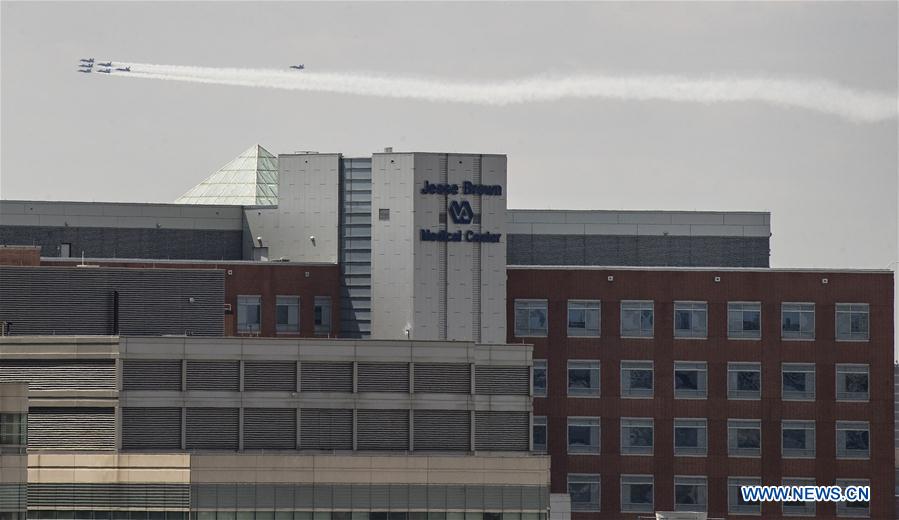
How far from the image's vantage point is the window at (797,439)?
563 ft

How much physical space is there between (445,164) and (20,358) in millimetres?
Result: 49130

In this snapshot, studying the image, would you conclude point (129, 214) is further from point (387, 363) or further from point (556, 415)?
point (387, 363)

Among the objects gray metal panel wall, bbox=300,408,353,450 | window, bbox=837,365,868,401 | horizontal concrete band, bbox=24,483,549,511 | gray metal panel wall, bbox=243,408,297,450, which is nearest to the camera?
horizontal concrete band, bbox=24,483,549,511

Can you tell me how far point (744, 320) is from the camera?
173 metres

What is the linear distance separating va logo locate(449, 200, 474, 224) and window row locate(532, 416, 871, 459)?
1553 centimetres

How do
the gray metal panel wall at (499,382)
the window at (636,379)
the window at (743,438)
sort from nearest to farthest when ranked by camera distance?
the gray metal panel wall at (499,382) → the window at (743,438) → the window at (636,379)

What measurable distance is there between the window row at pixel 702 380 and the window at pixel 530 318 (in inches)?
93.7

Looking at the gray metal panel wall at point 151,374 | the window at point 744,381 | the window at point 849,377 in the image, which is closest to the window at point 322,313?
the window at point 744,381

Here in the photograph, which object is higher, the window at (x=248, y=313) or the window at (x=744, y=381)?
the window at (x=248, y=313)

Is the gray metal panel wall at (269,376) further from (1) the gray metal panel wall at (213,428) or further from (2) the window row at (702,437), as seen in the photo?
(2) the window row at (702,437)

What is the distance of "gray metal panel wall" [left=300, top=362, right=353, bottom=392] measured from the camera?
13288 cm

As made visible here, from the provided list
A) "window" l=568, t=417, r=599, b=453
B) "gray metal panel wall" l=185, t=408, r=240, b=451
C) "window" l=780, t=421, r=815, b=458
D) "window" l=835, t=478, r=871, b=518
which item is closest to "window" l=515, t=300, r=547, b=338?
"window" l=568, t=417, r=599, b=453

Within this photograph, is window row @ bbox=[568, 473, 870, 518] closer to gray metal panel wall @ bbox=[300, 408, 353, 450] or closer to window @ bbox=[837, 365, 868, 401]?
window @ bbox=[837, 365, 868, 401]

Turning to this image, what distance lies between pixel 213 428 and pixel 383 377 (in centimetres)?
1022
